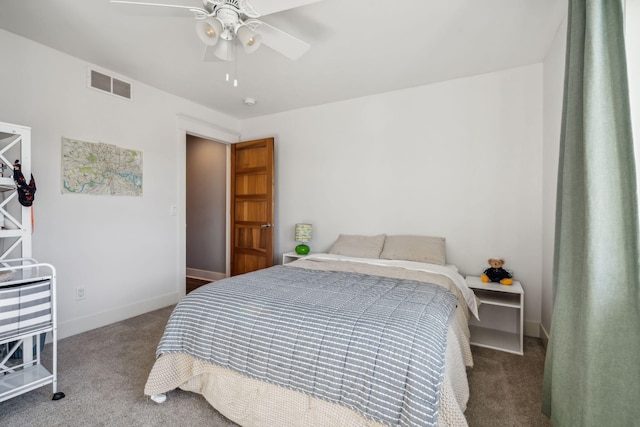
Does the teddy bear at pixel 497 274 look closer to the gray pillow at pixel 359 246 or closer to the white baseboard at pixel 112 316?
the gray pillow at pixel 359 246

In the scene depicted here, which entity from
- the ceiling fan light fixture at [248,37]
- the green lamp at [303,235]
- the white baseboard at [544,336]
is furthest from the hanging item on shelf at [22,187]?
the white baseboard at [544,336]

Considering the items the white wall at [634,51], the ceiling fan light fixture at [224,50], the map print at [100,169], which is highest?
the ceiling fan light fixture at [224,50]

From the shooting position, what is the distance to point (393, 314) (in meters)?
1.48

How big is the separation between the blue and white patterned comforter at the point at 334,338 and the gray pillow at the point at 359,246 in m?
1.18

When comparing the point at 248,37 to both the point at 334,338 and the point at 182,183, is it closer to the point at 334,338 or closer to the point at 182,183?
the point at 334,338

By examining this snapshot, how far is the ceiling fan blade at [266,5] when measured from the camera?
1601 mm

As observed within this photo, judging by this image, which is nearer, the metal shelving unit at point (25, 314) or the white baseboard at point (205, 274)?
the metal shelving unit at point (25, 314)

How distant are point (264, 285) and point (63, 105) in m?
2.48

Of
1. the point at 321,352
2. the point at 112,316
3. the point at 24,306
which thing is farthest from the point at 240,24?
the point at 112,316

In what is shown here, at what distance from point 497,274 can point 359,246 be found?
4.33 feet

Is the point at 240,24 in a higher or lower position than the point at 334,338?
higher

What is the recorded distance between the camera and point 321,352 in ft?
4.44

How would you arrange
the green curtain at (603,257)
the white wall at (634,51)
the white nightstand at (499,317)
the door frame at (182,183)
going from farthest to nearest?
the door frame at (182,183) → the white nightstand at (499,317) → the white wall at (634,51) → the green curtain at (603,257)

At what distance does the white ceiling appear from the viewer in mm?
2055
